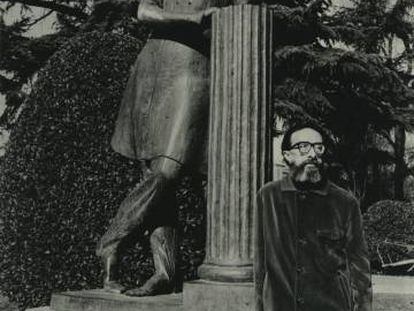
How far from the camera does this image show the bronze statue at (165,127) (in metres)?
4.02

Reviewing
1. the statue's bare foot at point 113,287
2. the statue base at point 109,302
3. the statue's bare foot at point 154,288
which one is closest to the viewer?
the statue base at point 109,302

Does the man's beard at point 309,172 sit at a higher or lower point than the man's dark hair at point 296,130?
lower

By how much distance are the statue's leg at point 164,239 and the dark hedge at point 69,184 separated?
3.19m

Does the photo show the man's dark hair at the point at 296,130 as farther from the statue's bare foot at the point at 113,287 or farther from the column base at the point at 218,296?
the statue's bare foot at the point at 113,287

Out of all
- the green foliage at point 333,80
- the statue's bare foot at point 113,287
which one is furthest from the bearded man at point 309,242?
the green foliage at point 333,80

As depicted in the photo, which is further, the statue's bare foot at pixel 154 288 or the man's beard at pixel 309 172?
the statue's bare foot at pixel 154 288

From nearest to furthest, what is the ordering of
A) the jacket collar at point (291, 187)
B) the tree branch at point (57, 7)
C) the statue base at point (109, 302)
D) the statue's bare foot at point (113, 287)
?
the jacket collar at point (291, 187)
the statue base at point (109, 302)
the statue's bare foot at point (113, 287)
the tree branch at point (57, 7)

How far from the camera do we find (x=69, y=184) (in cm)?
792

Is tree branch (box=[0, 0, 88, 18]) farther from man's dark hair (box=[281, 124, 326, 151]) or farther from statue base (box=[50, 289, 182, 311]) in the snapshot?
man's dark hair (box=[281, 124, 326, 151])

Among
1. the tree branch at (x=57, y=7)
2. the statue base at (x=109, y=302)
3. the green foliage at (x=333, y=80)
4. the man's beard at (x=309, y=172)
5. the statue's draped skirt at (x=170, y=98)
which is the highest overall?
the tree branch at (x=57, y=7)

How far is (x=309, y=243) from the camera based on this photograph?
8.07ft

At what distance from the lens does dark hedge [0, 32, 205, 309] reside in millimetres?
7723

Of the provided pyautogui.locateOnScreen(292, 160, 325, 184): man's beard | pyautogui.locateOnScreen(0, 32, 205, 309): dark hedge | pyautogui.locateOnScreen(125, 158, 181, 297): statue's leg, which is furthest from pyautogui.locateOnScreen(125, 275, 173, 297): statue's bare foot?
pyautogui.locateOnScreen(0, 32, 205, 309): dark hedge

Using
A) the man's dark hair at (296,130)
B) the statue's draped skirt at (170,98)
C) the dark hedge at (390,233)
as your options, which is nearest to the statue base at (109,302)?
the statue's draped skirt at (170,98)
